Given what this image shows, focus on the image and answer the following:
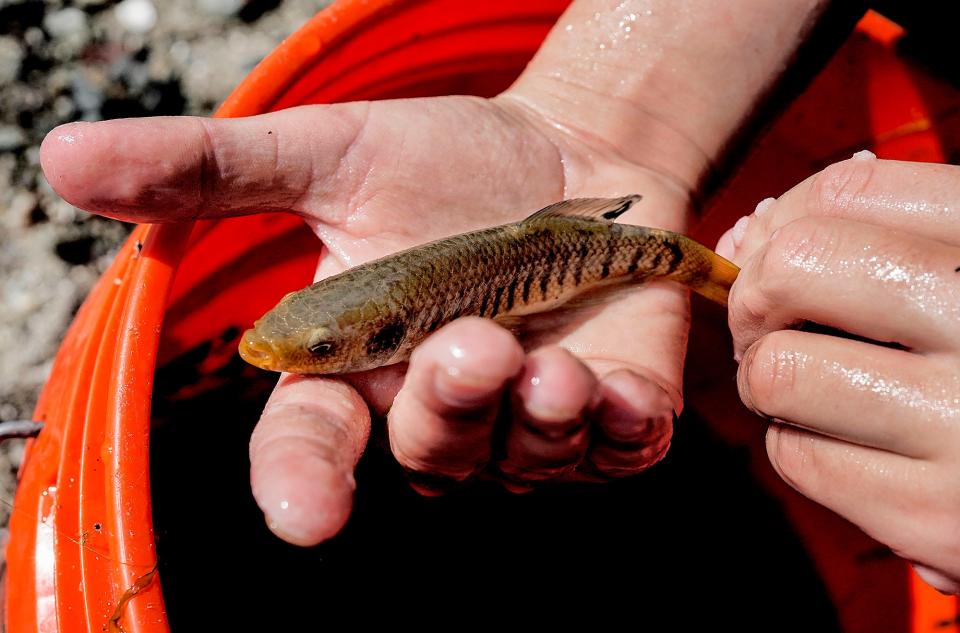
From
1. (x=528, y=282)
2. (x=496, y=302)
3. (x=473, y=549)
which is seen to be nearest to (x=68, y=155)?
(x=496, y=302)

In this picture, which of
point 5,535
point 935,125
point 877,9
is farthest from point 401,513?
point 877,9

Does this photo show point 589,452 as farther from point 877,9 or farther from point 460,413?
point 877,9

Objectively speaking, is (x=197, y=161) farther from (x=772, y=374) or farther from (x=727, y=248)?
(x=727, y=248)

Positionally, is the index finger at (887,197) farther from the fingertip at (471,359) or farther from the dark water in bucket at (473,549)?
the dark water in bucket at (473,549)

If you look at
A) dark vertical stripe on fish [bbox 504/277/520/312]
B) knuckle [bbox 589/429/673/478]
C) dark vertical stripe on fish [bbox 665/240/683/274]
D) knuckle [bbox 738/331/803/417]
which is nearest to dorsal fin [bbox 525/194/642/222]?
dark vertical stripe on fish [bbox 665/240/683/274]

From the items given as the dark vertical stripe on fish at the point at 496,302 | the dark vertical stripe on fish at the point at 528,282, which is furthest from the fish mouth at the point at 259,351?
the dark vertical stripe on fish at the point at 528,282

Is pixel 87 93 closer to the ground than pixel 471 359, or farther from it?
closer to the ground

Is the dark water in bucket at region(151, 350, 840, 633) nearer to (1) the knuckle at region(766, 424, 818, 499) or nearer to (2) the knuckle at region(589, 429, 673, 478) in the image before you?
(2) the knuckle at region(589, 429, 673, 478)
